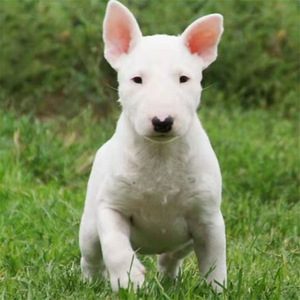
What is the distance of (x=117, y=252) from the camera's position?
189 inches

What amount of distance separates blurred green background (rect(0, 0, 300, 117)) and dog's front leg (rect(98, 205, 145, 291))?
5086 mm

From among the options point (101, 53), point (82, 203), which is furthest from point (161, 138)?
point (101, 53)

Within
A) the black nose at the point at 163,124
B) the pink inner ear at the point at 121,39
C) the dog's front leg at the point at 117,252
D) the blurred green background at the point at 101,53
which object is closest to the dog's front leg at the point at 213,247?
the dog's front leg at the point at 117,252

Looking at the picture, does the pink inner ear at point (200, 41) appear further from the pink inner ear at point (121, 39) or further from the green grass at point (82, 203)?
the green grass at point (82, 203)

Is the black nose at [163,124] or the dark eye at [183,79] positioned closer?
the black nose at [163,124]

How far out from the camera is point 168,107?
4551mm

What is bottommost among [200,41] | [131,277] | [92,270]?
[92,270]

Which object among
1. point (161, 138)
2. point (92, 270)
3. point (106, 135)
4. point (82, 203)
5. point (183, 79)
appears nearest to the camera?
point (161, 138)

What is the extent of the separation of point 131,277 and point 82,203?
256 cm

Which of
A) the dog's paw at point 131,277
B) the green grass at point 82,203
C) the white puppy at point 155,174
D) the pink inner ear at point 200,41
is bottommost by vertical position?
the green grass at point 82,203

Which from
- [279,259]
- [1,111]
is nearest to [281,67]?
[1,111]

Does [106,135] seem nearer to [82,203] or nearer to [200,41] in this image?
[82,203]

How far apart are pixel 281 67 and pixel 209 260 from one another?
688 centimetres

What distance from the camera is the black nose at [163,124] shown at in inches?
177
